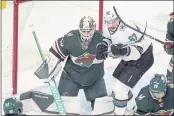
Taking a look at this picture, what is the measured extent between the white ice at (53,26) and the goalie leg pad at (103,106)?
24 cm

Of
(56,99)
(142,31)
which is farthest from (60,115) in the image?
(142,31)

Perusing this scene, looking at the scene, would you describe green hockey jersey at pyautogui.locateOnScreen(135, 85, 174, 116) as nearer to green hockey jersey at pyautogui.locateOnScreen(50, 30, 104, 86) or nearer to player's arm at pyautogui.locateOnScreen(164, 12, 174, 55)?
player's arm at pyautogui.locateOnScreen(164, 12, 174, 55)

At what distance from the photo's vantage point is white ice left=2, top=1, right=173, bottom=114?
5121mm

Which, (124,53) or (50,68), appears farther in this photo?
(50,68)

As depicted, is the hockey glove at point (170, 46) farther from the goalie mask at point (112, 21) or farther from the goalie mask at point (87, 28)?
the goalie mask at point (87, 28)

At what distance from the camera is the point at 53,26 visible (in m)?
6.23

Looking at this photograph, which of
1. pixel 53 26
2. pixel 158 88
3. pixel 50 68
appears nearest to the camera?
pixel 158 88

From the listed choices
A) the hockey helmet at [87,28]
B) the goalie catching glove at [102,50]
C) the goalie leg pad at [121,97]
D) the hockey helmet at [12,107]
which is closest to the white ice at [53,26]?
the goalie leg pad at [121,97]

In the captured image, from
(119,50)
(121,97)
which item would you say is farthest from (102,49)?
(121,97)

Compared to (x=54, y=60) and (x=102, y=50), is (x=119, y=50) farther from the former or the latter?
(x=54, y=60)

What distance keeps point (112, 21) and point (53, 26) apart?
213cm

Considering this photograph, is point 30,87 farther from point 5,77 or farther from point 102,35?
point 102,35

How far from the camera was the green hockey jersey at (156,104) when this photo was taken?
393 cm

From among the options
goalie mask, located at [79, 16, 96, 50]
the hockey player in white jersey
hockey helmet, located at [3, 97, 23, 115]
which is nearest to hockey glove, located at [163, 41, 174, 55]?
the hockey player in white jersey
